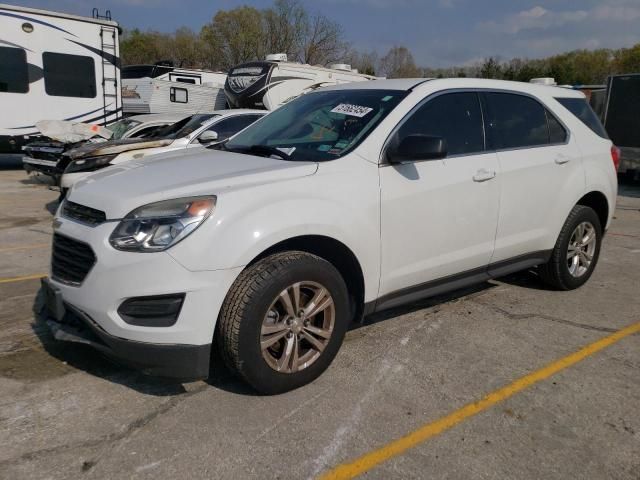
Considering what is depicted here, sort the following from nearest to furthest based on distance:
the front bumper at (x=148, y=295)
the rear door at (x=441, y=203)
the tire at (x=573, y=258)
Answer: the front bumper at (x=148, y=295) < the rear door at (x=441, y=203) < the tire at (x=573, y=258)

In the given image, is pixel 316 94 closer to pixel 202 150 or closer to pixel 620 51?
pixel 202 150

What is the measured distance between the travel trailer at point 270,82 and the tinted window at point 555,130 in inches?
406

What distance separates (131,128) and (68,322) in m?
7.76

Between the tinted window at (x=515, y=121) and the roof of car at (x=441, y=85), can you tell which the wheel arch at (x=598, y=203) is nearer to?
the tinted window at (x=515, y=121)

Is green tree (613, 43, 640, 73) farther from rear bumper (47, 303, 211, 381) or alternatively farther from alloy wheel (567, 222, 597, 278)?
rear bumper (47, 303, 211, 381)

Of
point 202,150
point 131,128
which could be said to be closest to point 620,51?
point 131,128

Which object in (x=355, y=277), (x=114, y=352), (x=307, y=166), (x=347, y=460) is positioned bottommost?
(x=347, y=460)

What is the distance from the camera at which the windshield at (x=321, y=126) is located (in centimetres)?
357

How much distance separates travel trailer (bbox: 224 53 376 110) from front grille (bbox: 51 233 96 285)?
11.8 meters

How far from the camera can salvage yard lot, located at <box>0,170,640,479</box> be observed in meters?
2.59

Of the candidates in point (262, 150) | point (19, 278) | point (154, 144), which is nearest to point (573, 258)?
point (262, 150)

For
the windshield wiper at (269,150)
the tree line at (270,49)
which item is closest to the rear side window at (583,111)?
the windshield wiper at (269,150)

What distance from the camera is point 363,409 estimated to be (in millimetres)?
3064

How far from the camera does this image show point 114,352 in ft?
9.32
